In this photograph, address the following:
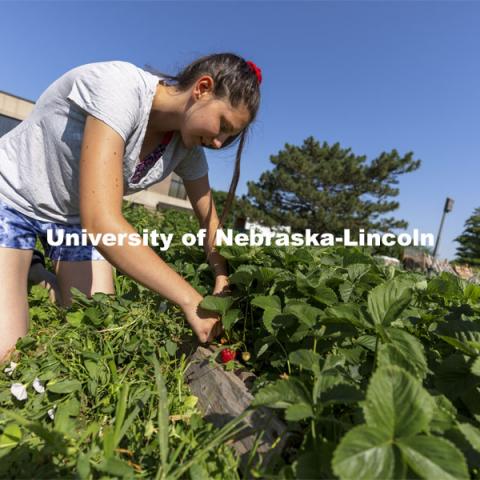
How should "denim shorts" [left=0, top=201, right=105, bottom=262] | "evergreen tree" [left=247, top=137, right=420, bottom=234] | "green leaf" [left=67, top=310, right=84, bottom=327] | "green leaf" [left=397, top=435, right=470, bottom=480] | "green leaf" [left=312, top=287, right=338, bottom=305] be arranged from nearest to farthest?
"green leaf" [left=397, top=435, right=470, bottom=480]
"green leaf" [left=312, top=287, right=338, bottom=305]
"green leaf" [left=67, top=310, right=84, bottom=327]
"denim shorts" [left=0, top=201, right=105, bottom=262]
"evergreen tree" [left=247, top=137, right=420, bottom=234]

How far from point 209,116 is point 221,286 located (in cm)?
78

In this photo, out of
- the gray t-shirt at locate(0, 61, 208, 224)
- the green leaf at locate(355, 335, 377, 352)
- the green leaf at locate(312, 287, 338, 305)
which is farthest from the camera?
the gray t-shirt at locate(0, 61, 208, 224)

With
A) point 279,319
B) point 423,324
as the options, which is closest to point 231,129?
point 279,319

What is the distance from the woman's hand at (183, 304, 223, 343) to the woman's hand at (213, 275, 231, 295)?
0.51 feet

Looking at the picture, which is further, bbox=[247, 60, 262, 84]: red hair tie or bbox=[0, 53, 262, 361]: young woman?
bbox=[247, 60, 262, 84]: red hair tie

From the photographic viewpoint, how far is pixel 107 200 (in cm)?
139

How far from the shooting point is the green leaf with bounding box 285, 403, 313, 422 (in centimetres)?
65

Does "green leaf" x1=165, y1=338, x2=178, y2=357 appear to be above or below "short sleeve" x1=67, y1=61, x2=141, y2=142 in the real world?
below

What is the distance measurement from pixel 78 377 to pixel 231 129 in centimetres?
124

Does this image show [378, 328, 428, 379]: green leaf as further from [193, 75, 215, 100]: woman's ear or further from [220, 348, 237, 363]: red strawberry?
[193, 75, 215, 100]: woman's ear

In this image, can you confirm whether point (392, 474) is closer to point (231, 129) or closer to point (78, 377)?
point (78, 377)

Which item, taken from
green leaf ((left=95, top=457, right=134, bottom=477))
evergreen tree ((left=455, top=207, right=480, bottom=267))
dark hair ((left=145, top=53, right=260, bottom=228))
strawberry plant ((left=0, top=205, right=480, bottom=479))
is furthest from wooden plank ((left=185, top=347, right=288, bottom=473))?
evergreen tree ((left=455, top=207, right=480, bottom=267))

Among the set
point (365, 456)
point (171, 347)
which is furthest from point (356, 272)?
point (365, 456)

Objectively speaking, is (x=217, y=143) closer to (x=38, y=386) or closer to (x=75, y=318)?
(x=75, y=318)
